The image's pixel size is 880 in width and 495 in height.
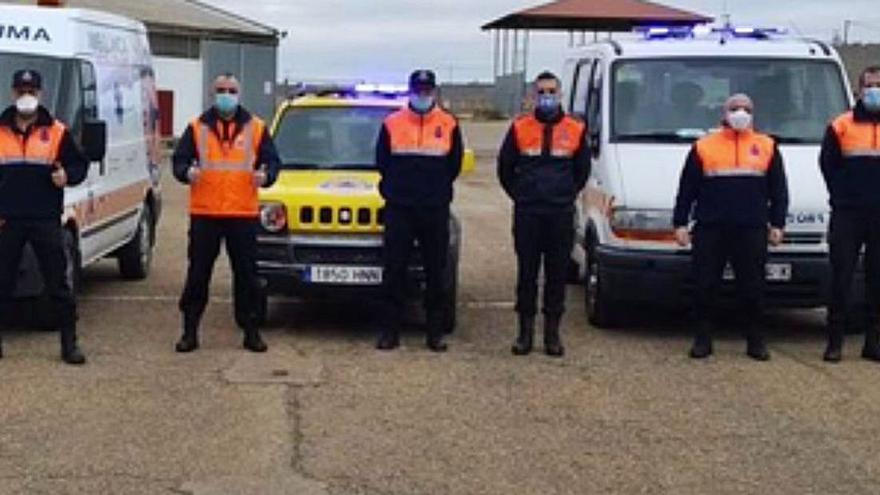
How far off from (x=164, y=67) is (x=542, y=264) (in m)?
30.6

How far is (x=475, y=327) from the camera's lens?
10.5 metres

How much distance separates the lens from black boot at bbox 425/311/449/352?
949 centimetres

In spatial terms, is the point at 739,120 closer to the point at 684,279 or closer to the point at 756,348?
the point at 684,279

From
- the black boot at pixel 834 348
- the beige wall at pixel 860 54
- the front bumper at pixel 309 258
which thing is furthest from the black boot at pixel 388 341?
the beige wall at pixel 860 54

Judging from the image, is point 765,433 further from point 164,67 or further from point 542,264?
point 164,67

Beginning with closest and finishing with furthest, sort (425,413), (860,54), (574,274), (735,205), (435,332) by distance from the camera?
(425,413)
(735,205)
(435,332)
(574,274)
(860,54)

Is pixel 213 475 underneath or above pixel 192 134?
underneath

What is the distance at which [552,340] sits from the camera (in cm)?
944

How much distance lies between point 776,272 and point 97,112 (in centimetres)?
517

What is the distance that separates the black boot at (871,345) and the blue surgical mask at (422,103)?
333 centimetres

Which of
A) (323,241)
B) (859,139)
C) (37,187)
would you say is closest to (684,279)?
(859,139)

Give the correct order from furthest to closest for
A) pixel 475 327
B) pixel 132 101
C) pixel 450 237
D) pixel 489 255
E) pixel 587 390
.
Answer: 1. pixel 489 255
2. pixel 132 101
3. pixel 475 327
4. pixel 450 237
5. pixel 587 390

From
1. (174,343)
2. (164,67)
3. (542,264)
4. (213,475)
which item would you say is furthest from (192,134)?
(164,67)

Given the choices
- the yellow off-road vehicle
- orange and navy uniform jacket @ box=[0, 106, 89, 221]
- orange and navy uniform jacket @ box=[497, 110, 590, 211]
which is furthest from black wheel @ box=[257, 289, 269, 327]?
orange and navy uniform jacket @ box=[497, 110, 590, 211]
